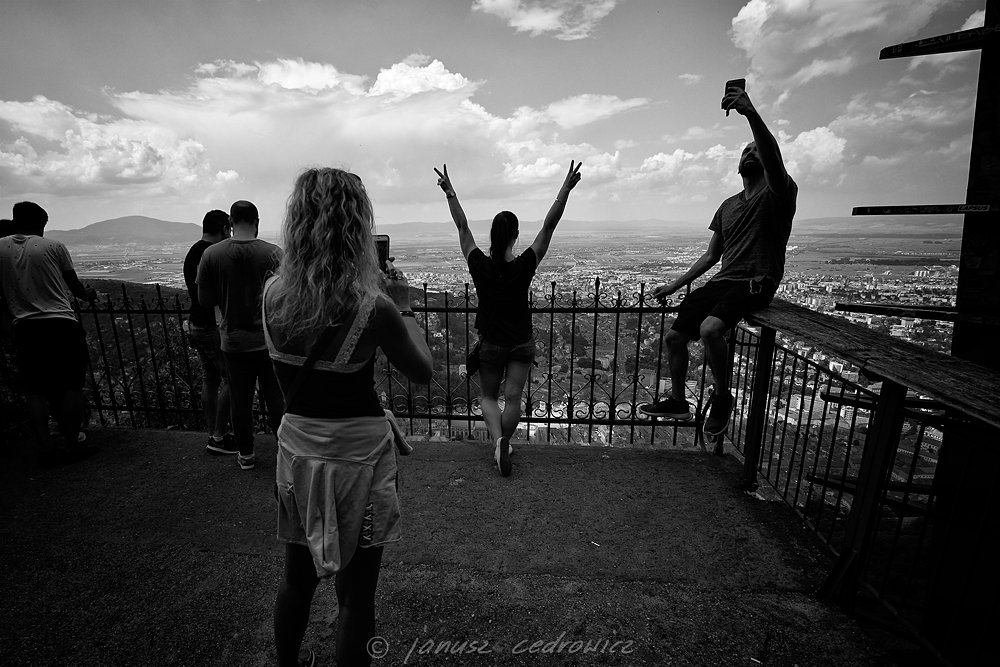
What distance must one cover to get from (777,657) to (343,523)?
202 centimetres

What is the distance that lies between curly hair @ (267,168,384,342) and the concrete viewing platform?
1649 mm

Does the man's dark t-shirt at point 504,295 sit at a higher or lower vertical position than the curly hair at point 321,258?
lower

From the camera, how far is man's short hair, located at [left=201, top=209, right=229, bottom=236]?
155 inches

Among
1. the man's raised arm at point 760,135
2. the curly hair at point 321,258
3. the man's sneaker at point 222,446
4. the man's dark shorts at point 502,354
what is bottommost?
the man's sneaker at point 222,446

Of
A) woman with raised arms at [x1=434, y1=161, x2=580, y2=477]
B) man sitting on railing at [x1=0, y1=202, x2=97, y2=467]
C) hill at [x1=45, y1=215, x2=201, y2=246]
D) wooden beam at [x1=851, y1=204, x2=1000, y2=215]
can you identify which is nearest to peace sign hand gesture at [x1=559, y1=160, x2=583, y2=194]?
woman with raised arms at [x1=434, y1=161, x2=580, y2=477]

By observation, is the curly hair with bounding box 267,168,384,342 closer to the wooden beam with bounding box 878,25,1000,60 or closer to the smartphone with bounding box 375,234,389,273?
the smartphone with bounding box 375,234,389,273

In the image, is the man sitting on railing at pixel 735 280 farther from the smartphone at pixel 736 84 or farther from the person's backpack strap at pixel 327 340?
the person's backpack strap at pixel 327 340

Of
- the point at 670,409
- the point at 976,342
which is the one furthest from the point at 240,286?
the point at 976,342

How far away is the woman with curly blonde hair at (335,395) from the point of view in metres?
1.61

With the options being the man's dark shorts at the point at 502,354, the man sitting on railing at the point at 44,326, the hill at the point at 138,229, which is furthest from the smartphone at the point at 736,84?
the hill at the point at 138,229

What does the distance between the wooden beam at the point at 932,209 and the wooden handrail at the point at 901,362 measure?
2.53ft

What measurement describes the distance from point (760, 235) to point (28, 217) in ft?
18.4

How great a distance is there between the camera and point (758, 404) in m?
3.51

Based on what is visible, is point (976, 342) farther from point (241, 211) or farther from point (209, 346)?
point (209, 346)
